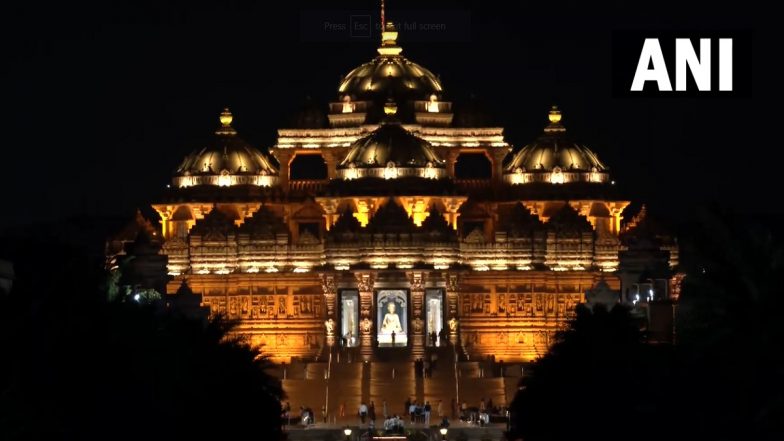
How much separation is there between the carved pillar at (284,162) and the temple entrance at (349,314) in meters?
9.56

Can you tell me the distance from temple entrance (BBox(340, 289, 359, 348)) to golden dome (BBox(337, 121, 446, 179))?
462 cm

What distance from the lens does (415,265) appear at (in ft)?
446

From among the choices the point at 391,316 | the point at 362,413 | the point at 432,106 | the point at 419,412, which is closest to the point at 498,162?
the point at 432,106

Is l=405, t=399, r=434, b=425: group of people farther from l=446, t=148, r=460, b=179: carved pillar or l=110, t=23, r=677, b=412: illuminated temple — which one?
l=446, t=148, r=460, b=179: carved pillar

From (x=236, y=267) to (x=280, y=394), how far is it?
116 ft

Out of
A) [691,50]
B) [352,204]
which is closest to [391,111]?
[352,204]

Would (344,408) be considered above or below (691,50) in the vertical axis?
below

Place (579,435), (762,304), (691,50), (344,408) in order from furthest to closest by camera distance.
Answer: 1. (344,408)
2. (691,50)
3. (579,435)
4. (762,304)

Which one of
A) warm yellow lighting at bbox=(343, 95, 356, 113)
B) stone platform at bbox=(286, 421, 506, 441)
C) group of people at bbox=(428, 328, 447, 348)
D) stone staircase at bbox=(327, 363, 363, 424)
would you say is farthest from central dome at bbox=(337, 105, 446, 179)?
stone platform at bbox=(286, 421, 506, 441)

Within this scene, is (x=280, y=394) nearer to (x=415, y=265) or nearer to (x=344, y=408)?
(x=344, y=408)

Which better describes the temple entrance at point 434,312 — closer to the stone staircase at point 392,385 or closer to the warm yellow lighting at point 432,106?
the stone staircase at point 392,385

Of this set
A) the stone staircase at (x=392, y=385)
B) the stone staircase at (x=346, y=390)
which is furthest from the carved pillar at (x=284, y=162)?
the stone staircase at (x=392, y=385)

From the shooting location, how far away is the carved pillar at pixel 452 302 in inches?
5349

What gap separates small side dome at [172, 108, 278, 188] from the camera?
470 feet
